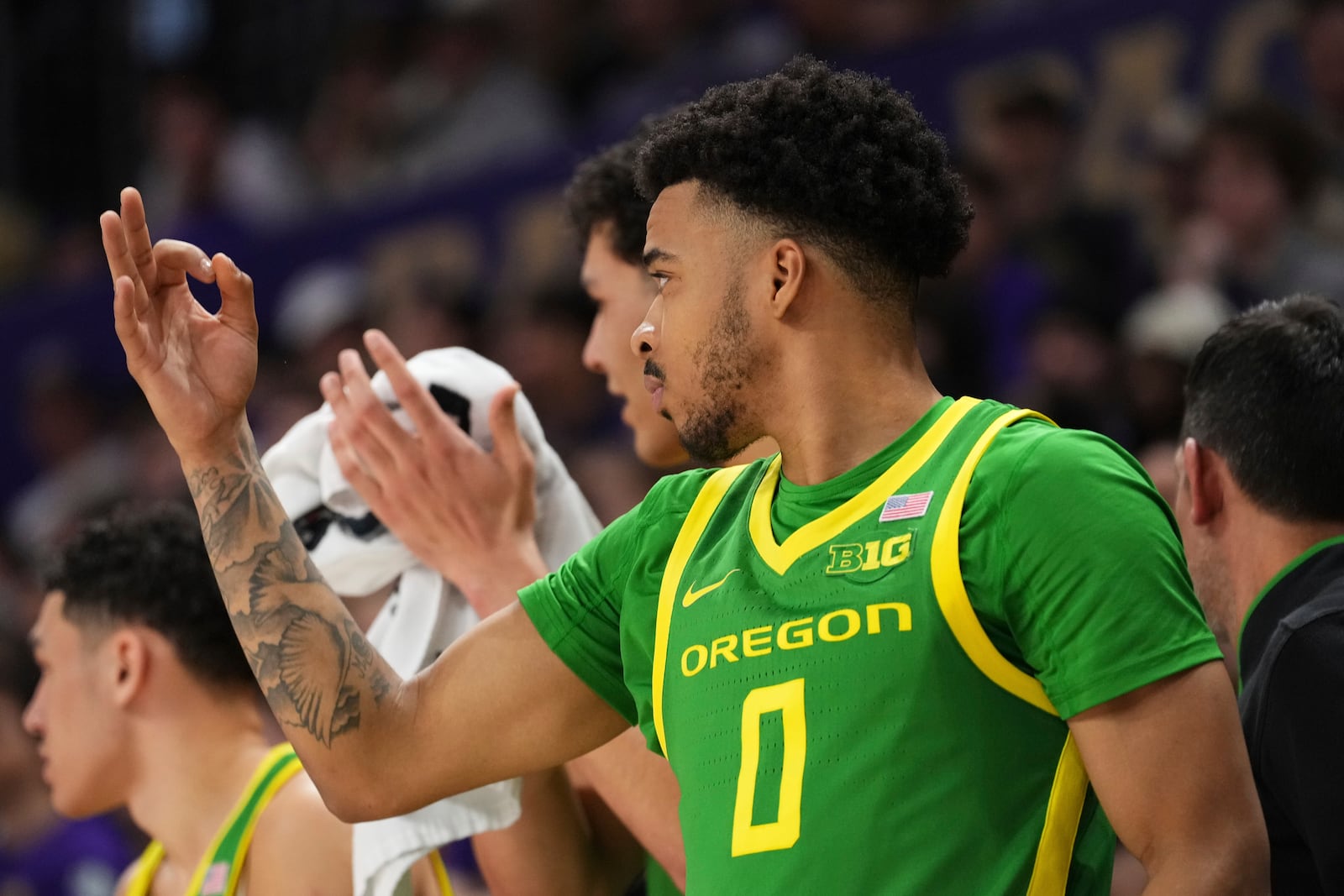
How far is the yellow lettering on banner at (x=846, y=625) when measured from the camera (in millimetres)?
2004

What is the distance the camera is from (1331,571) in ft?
8.13

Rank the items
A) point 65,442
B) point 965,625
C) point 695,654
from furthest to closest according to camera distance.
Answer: point 65,442 < point 695,654 < point 965,625

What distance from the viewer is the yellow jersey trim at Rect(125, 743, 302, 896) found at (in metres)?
3.26

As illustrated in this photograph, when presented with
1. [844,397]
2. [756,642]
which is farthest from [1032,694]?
[844,397]

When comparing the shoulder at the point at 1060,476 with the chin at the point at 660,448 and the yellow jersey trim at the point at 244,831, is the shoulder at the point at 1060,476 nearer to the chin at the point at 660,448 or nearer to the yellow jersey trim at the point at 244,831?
the chin at the point at 660,448

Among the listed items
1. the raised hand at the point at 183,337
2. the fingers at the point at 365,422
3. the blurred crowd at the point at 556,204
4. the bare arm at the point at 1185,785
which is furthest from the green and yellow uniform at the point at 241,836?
the blurred crowd at the point at 556,204

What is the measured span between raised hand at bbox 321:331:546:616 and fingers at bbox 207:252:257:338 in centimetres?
40

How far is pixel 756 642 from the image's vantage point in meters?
2.09

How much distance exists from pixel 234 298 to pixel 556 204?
15.7ft

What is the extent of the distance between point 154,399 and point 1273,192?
372 centimetres

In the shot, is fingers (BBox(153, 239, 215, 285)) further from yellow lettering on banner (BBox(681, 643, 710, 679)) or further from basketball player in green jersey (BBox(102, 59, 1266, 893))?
yellow lettering on banner (BBox(681, 643, 710, 679))

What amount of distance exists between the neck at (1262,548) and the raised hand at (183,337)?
149 centimetres

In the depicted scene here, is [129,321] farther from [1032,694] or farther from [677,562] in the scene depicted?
[1032,694]

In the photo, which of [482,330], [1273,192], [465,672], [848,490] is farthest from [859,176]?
[482,330]
